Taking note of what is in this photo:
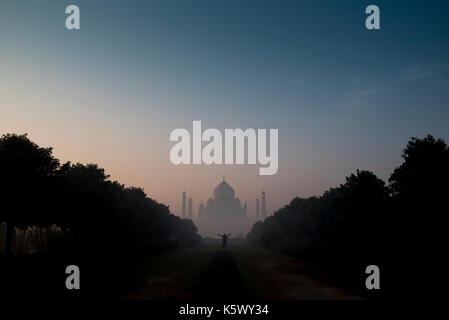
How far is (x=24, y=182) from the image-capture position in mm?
25938

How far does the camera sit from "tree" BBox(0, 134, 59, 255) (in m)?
25.3

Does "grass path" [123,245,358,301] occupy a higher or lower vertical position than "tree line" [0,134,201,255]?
lower

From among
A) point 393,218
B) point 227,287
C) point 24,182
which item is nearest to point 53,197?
point 24,182

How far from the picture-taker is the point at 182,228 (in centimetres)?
10406

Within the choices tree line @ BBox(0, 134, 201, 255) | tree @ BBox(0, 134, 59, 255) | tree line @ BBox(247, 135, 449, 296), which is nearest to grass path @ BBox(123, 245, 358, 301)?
tree line @ BBox(247, 135, 449, 296)

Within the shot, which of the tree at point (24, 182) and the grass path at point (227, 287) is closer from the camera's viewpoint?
the grass path at point (227, 287)

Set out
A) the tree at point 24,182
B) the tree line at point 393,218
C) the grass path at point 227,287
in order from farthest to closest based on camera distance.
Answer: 1. the tree at point 24,182
2. the tree line at point 393,218
3. the grass path at point 227,287

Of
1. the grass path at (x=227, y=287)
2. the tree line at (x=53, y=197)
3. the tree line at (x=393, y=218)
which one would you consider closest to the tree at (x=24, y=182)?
the tree line at (x=53, y=197)

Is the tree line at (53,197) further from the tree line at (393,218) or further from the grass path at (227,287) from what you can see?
the tree line at (393,218)

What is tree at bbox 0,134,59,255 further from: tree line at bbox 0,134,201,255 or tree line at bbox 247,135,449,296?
tree line at bbox 247,135,449,296

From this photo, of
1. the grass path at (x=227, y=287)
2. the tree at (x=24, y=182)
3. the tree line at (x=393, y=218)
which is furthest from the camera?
the tree at (x=24, y=182)

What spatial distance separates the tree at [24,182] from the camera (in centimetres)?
2534
